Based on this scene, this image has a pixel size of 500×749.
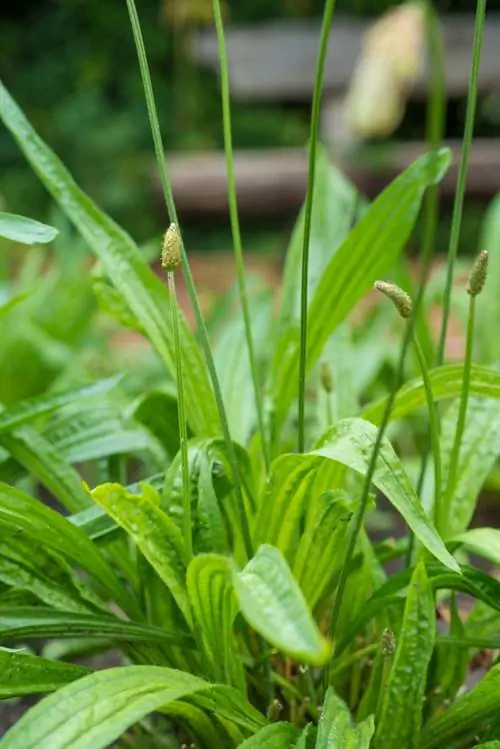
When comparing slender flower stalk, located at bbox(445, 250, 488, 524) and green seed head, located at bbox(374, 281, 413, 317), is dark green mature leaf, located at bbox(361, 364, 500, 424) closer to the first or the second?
slender flower stalk, located at bbox(445, 250, 488, 524)

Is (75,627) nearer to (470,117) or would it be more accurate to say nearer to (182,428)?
(182,428)

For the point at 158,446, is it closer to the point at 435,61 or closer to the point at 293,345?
the point at 293,345

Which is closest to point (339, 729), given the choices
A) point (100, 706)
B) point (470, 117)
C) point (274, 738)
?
point (274, 738)

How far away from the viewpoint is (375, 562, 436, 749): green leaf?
599 mm

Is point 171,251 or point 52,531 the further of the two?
point 52,531

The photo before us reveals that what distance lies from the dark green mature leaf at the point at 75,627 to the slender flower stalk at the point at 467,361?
22cm

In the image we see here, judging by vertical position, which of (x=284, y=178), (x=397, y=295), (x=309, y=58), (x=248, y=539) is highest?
(x=309, y=58)

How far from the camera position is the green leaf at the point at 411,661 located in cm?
60

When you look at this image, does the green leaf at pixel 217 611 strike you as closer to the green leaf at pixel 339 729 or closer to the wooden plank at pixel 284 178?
the green leaf at pixel 339 729

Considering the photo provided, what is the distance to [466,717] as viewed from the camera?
2.11 ft

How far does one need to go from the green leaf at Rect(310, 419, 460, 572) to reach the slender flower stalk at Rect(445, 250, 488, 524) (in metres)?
0.07

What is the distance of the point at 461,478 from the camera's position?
0.76m

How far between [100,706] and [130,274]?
14.9 inches

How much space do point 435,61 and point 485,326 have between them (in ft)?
2.45
